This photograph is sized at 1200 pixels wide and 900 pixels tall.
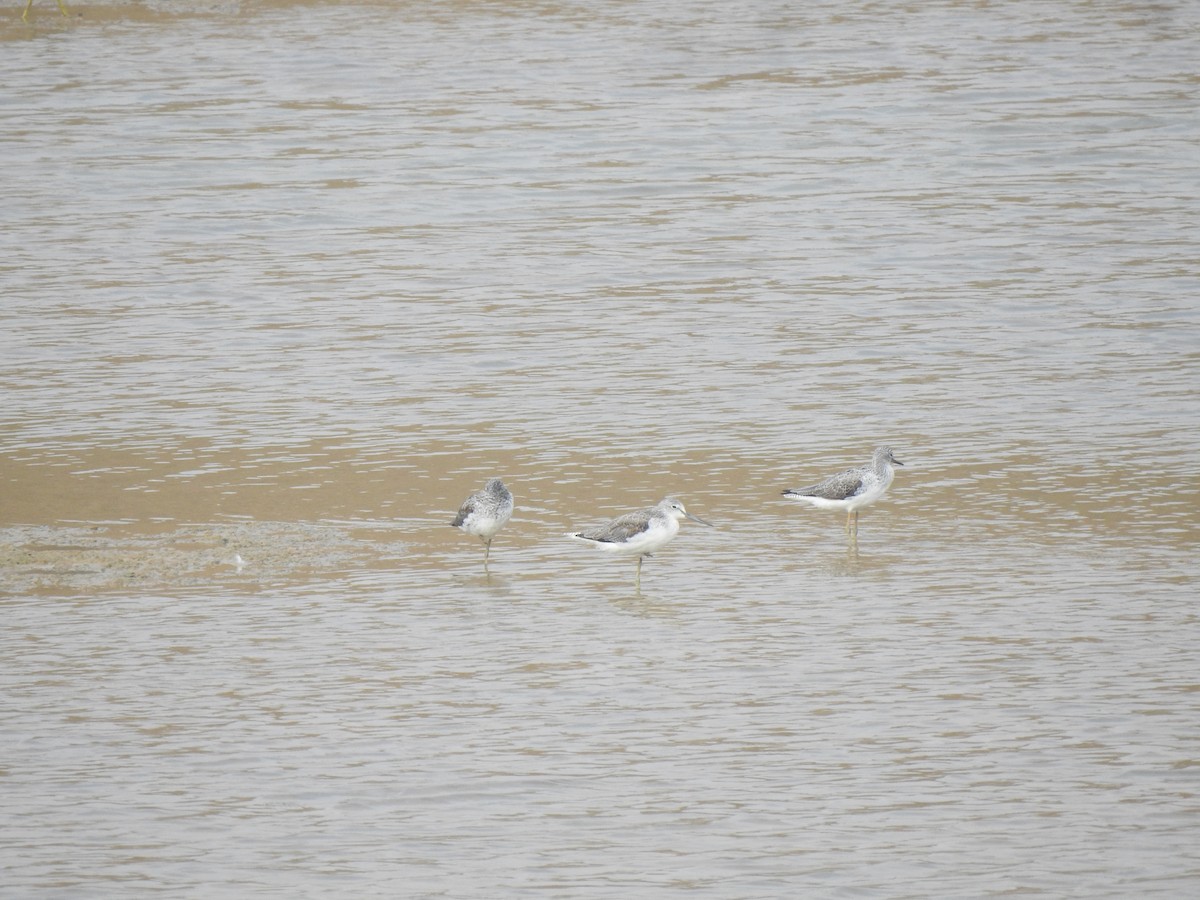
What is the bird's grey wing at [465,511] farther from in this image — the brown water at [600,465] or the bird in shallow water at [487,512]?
the brown water at [600,465]

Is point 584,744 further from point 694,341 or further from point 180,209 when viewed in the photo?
point 180,209

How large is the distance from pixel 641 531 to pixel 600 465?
3218 mm

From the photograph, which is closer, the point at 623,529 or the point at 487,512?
the point at 623,529

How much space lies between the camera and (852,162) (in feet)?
97.6

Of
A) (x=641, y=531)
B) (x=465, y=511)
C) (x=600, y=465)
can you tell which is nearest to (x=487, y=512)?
(x=465, y=511)

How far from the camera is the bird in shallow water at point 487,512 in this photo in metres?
14.1

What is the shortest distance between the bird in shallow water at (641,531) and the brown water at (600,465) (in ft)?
1.19

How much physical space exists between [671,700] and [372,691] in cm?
184

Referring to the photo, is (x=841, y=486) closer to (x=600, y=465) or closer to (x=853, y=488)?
(x=853, y=488)

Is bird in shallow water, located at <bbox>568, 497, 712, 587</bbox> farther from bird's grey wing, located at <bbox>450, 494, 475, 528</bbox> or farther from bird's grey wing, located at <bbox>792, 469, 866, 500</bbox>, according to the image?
bird's grey wing, located at <bbox>792, 469, 866, 500</bbox>

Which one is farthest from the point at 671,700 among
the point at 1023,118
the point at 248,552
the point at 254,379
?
the point at 1023,118

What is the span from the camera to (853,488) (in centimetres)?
1484

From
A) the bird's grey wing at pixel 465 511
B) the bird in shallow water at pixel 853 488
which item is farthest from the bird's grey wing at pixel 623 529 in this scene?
the bird in shallow water at pixel 853 488

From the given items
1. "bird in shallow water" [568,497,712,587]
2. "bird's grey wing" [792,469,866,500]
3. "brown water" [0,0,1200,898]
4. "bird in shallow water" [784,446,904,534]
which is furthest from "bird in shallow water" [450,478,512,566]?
"bird's grey wing" [792,469,866,500]
